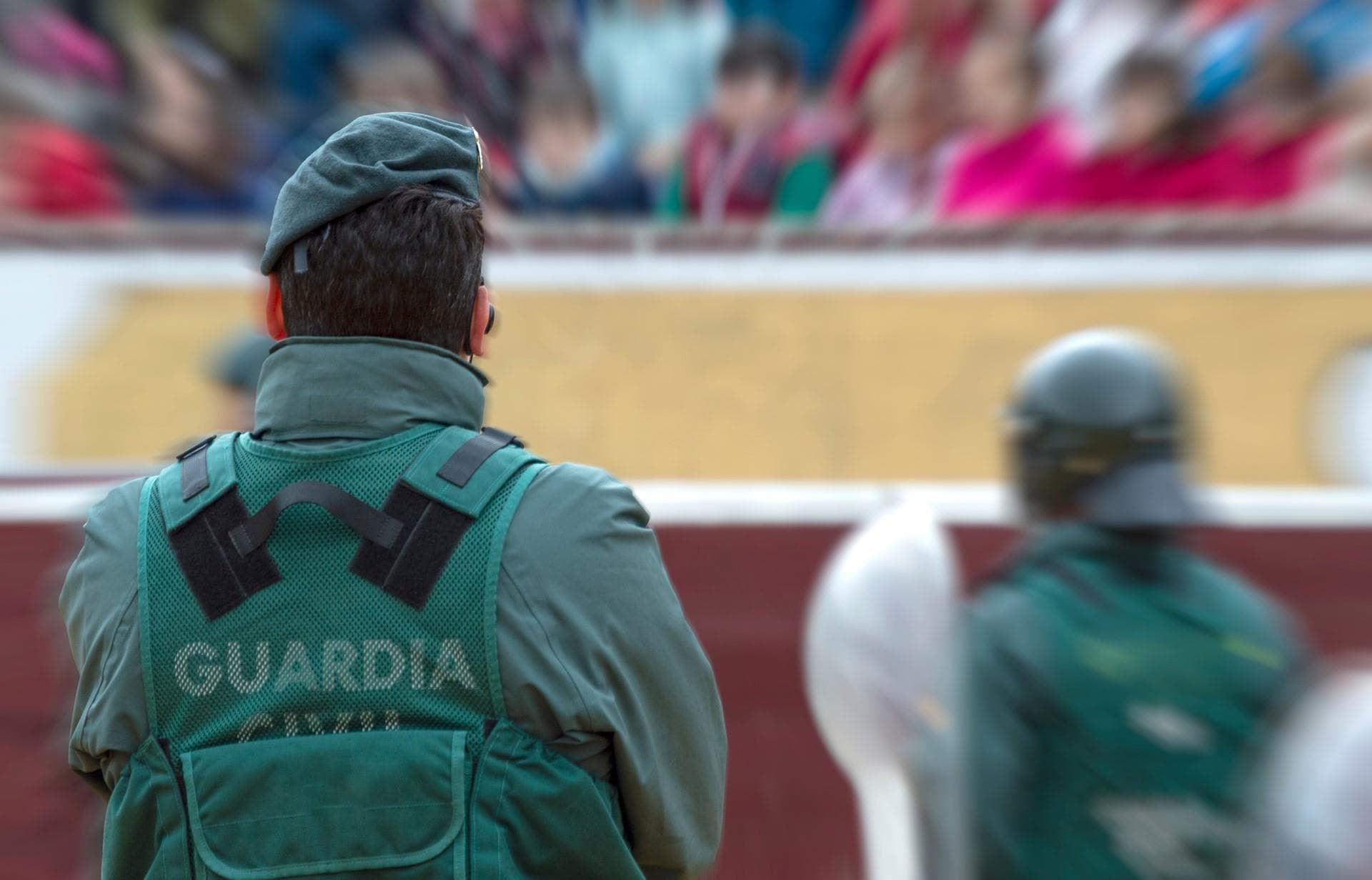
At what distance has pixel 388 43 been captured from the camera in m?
4.38

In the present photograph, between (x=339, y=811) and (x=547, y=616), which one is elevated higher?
(x=547, y=616)

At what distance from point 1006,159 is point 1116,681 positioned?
8.50ft

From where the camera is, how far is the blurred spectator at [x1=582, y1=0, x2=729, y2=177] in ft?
14.2

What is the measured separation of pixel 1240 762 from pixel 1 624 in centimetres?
263

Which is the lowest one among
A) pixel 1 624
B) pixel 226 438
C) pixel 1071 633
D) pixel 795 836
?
pixel 795 836

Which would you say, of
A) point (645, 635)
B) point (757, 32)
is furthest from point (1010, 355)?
point (645, 635)

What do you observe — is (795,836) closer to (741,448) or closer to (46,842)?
(741,448)

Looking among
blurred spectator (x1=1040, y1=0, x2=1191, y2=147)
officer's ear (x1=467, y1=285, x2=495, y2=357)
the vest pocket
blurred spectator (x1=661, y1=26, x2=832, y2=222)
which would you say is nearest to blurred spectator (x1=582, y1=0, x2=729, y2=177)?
blurred spectator (x1=661, y1=26, x2=832, y2=222)

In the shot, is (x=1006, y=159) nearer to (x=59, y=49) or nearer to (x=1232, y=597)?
(x=1232, y=597)

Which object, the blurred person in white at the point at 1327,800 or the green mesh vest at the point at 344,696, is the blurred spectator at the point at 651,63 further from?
the blurred person in white at the point at 1327,800

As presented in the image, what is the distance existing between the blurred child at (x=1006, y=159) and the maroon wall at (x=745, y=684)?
3.73ft

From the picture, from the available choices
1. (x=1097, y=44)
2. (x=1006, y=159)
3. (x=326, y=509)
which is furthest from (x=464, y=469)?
(x=1097, y=44)

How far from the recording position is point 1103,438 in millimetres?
1970

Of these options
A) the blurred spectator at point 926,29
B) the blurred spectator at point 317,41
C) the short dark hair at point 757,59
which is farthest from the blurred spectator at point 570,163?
the blurred spectator at point 926,29
